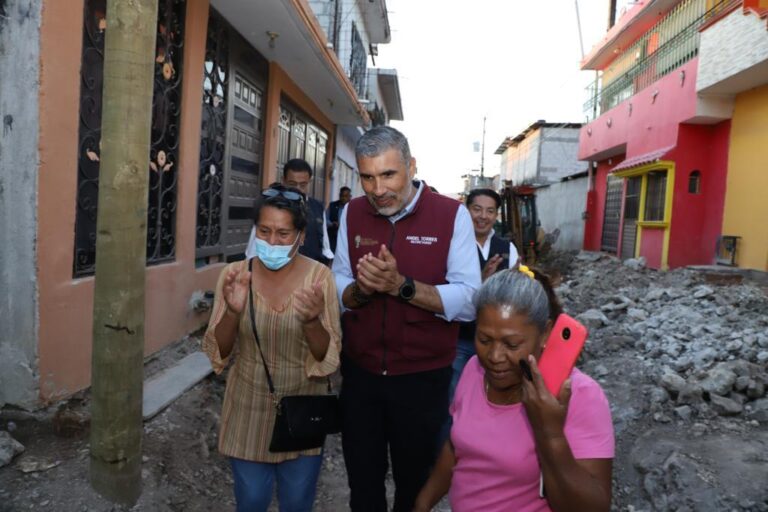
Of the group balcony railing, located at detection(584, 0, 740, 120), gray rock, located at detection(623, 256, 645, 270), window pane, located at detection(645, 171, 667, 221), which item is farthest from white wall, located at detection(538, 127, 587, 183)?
gray rock, located at detection(623, 256, 645, 270)

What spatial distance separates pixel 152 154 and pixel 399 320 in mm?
3146

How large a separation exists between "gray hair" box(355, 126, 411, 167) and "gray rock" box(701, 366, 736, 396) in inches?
160

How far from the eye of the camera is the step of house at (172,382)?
11.9ft

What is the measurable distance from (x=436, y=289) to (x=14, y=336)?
2.43 meters

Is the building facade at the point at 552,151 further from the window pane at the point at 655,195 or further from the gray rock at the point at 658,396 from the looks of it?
the gray rock at the point at 658,396

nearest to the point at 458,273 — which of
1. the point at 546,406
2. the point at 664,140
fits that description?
the point at 546,406

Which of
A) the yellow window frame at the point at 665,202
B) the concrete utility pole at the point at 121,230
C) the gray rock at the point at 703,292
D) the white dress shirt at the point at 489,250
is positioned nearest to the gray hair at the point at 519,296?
the concrete utility pole at the point at 121,230

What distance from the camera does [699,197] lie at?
12531mm

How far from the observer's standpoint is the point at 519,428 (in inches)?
65.5

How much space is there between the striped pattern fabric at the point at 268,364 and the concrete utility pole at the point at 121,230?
382 millimetres

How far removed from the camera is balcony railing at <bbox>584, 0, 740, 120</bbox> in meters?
12.5

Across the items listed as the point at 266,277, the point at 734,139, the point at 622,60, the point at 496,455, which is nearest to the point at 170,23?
the point at 266,277

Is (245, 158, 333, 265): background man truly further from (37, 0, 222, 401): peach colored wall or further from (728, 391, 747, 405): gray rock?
(728, 391, 747, 405): gray rock

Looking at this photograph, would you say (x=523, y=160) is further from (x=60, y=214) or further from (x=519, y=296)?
(x=519, y=296)
